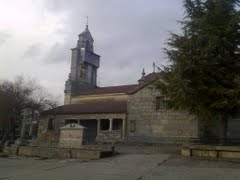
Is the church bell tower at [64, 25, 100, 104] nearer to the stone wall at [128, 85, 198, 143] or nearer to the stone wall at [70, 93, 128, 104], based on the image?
the stone wall at [70, 93, 128, 104]

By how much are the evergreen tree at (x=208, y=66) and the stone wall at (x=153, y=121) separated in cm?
1018

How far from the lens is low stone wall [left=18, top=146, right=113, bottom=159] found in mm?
20298

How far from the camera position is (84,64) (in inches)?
2362

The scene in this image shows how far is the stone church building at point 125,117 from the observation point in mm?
31839

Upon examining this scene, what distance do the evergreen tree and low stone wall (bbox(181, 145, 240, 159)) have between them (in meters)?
2.30

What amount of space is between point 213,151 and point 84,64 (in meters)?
43.6

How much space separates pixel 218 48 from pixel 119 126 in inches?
825

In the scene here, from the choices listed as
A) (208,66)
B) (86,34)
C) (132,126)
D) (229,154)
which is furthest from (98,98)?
(229,154)

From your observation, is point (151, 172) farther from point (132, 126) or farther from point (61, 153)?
Result: point (132, 126)

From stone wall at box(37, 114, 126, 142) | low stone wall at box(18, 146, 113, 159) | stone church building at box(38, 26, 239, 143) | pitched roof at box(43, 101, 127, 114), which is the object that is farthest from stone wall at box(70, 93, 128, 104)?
low stone wall at box(18, 146, 113, 159)

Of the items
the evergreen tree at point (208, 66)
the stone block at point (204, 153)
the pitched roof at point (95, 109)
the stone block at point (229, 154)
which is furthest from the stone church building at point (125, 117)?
the stone block at point (229, 154)

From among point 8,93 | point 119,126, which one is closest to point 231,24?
point 119,126

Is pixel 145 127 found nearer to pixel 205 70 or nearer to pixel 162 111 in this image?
pixel 162 111

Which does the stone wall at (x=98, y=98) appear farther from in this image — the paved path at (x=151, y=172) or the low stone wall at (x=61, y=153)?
the paved path at (x=151, y=172)
